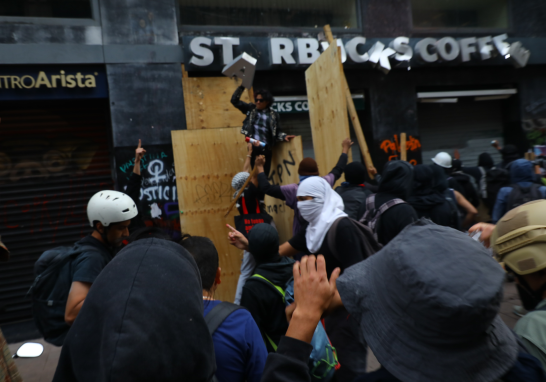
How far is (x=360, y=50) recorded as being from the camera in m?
8.97

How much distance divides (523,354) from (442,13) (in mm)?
10895

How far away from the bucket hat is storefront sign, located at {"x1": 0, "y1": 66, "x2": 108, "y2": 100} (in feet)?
24.1

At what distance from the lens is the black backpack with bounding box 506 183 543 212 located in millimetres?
5578

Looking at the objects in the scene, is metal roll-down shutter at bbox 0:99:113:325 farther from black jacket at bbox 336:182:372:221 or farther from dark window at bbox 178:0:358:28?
black jacket at bbox 336:182:372:221

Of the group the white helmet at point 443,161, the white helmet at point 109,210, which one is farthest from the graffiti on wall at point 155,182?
the white helmet at point 443,161

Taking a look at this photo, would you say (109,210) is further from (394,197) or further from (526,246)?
(526,246)

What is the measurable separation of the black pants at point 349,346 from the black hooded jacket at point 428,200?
1.97 m

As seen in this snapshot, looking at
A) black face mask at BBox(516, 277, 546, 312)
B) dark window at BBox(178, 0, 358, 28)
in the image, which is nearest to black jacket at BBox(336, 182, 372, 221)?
black face mask at BBox(516, 277, 546, 312)

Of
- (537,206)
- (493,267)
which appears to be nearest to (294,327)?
(493,267)

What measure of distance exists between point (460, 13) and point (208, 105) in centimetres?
688

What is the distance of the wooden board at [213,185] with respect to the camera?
6.34 metres

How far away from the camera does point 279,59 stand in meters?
8.40

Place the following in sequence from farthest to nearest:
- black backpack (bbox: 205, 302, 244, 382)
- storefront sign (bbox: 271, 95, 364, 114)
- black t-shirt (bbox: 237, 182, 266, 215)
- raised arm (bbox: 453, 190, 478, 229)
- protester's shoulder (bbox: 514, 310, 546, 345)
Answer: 1. storefront sign (bbox: 271, 95, 364, 114)
2. raised arm (bbox: 453, 190, 478, 229)
3. black t-shirt (bbox: 237, 182, 266, 215)
4. black backpack (bbox: 205, 302, 244, 382)
5. protester's shoulder (bbox: 514, 310, 546, 345)

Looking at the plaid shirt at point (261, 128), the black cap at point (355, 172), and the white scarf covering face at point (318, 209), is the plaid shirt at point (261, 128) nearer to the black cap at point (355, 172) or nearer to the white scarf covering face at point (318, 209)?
the black cap at point (355, 172)
